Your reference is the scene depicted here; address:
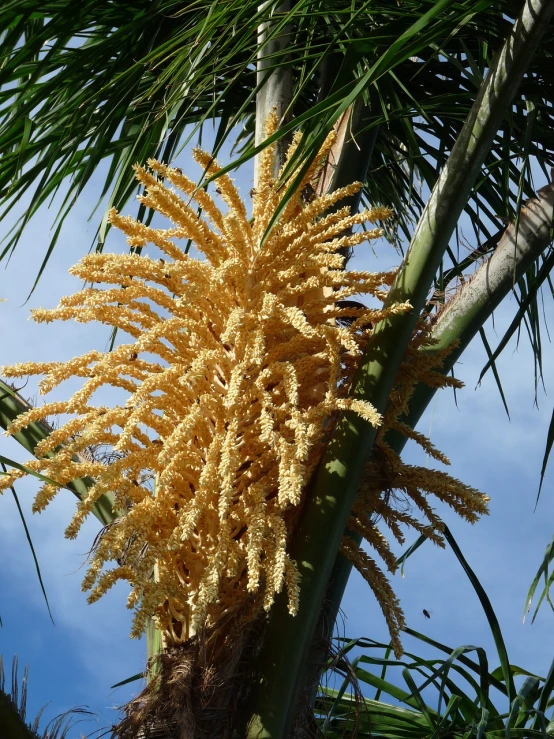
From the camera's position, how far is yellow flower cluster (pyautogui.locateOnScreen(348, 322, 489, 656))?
6.13 ft

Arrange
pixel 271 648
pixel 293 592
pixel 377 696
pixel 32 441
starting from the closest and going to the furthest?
pixel 293 592 < pixel 271 648 < pixel 32 441 < pixel 377 696

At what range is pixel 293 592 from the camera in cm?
164

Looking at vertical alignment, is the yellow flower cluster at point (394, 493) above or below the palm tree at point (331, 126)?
below

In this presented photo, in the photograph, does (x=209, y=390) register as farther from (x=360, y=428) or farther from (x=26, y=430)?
(x=26, y=430)

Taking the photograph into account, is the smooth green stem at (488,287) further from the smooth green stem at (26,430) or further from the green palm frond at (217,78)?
the smooth green stem at (26,430)

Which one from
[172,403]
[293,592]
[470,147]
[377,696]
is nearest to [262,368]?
[172,403]

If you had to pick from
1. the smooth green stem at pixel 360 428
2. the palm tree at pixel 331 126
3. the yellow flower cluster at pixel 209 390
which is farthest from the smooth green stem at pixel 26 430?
the smooth green stem at pixel 360 428

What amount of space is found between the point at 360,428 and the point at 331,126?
1.92 feet

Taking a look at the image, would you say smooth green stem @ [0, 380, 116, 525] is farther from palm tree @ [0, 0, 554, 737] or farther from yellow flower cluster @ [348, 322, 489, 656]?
yellow flower cluster @ [348, 322, 489, 656]

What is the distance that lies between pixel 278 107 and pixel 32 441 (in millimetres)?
1069

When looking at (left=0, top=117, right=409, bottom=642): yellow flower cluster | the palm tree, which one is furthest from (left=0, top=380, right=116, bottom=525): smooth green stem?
(left=0, top=117, right=409, bottom=642): yellow flower cluster

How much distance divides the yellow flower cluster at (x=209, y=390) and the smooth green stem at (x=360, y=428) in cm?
6

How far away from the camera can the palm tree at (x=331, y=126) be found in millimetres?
1814

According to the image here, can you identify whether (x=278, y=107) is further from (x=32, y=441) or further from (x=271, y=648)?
(x=271, y=648)
